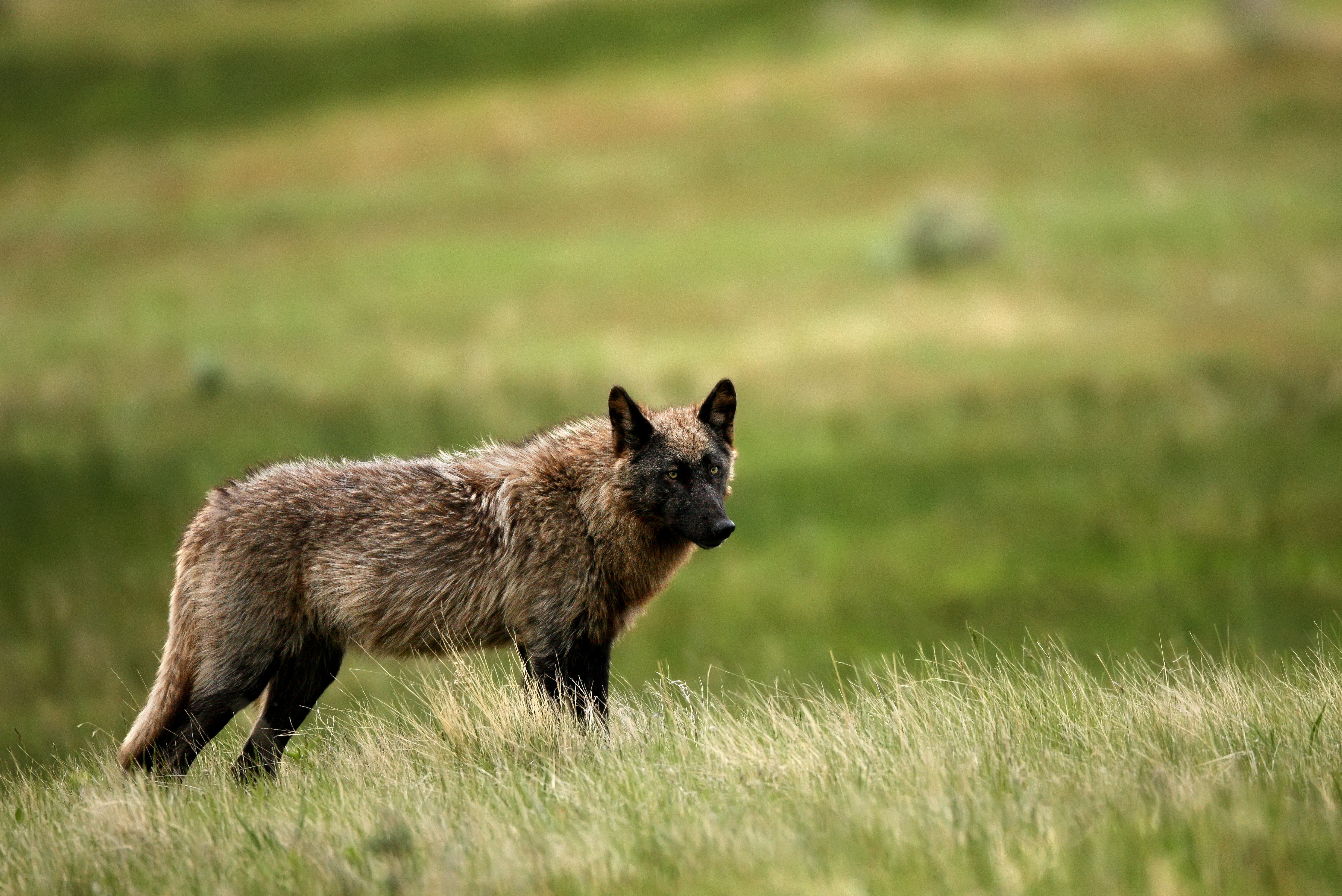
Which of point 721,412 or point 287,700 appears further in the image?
point 721,412

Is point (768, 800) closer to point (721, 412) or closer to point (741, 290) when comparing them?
point (721, 412)

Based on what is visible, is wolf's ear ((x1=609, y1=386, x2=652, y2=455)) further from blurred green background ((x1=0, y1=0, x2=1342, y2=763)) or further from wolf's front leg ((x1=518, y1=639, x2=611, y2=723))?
blurred green background ((x1=0, y1=0, x2=1342, y2=763))

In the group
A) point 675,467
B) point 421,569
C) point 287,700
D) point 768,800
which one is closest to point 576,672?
point 421,569

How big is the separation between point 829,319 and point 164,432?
13.0m

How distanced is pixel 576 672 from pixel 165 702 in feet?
7.86

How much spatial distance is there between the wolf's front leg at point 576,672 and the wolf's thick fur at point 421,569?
11 millimetres

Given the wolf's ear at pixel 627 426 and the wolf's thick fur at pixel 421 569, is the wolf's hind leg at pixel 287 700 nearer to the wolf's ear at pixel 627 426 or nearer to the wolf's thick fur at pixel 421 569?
the wolf's thick fur at pixel 421 569

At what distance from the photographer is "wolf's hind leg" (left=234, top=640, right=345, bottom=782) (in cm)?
770

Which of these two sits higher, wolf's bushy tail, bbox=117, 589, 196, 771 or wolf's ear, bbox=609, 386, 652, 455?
wolf's ear, bbox=609, 386, 652, 455

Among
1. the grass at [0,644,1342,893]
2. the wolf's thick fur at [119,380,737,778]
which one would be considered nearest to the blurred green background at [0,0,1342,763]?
the wolf's thick fur at [119,380,737,778]

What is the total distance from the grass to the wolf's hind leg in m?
0.17

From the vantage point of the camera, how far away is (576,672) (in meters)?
7.74

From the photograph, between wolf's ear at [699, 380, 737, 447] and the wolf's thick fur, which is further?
wolf's ear at [699, 380, 737, 447]

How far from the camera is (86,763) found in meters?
8.23
